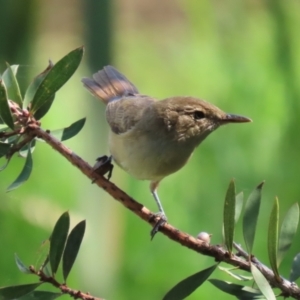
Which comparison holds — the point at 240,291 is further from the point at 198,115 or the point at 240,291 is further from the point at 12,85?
the point at 198,115

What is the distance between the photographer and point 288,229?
0.86 m

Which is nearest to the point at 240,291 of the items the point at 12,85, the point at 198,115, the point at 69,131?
the point at 69,131

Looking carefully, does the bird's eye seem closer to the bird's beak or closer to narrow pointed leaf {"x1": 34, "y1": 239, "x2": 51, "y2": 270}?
the bird's beak

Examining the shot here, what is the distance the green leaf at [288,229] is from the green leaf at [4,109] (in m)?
0.40

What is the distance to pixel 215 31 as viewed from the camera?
287cm

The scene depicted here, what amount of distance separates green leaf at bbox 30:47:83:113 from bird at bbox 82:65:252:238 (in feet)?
2.10

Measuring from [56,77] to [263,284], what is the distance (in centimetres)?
40

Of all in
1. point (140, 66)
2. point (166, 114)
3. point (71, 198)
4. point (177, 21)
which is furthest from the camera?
point (177, 21)

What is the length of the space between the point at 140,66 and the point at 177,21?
5.07 feet

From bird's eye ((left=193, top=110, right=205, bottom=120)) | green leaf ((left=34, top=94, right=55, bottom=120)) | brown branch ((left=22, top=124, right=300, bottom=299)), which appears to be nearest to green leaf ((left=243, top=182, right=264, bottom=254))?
brown branch ((left=22, top=124, right=300, bottom=299))

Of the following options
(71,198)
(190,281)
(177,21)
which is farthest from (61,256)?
(177,21)

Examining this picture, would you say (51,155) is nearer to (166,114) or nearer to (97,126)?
(97,126)

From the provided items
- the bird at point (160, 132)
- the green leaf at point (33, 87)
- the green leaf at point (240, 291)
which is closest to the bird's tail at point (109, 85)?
the bird at point (160, 132)

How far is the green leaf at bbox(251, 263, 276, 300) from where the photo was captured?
0.76 meters
